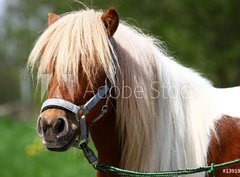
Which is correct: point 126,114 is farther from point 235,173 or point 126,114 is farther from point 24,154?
point 24,154

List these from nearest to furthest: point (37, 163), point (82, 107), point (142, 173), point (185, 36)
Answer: point (82, 107), point (142, 173), point (37, 163), point (185, 36)

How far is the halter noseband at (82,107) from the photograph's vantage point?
2943mm

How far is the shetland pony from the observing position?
3088 millimetres

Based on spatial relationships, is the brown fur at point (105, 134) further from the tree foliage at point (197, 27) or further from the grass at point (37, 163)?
the tree foliage at point (197, 27)

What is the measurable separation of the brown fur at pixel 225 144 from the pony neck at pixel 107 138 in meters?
0.63

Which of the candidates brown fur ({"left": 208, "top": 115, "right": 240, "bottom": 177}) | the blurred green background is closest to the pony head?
brown fur ({"left": 208, "top": 115, "right": 240, "bottom": 177})

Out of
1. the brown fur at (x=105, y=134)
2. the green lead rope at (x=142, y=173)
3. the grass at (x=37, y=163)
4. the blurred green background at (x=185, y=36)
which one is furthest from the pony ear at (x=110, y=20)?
the blurred green background at (x=185, y=36)

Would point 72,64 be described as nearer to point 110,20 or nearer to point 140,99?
point 110,20

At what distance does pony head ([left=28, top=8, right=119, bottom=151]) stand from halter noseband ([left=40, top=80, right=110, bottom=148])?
0.8 inches

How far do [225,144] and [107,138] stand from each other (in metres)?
0.79

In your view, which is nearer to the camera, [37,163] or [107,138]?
[107,138]

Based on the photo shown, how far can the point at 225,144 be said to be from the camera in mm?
3225

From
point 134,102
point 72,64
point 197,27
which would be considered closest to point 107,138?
point 134,102

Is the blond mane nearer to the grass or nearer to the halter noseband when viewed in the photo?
the halter noseband
